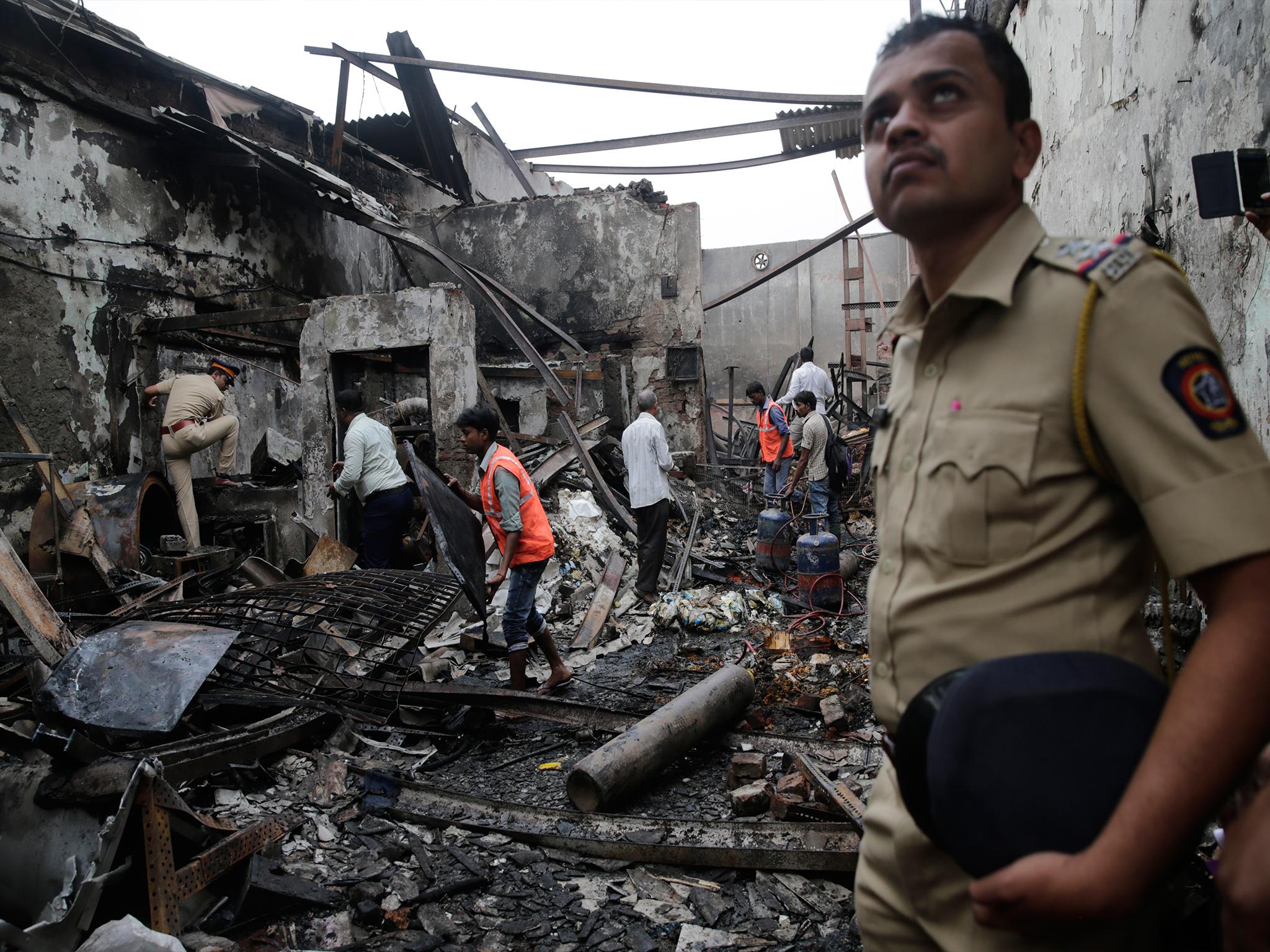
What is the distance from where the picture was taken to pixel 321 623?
518 centimetres

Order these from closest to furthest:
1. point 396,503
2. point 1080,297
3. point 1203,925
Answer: point 1080,297 → point 1203,925 → point 396,503

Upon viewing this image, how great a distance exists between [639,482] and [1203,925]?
7041 mm

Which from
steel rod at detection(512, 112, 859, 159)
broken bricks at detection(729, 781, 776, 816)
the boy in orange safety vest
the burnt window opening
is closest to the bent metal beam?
steel rod at detection(512, 112, 859, 159)

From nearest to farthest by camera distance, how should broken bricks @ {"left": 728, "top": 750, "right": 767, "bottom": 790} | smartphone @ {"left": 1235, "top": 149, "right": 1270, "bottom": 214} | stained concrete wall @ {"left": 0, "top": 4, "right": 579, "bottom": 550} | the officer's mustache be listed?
1. the officer's mustache
2. smartphone @ {"left": 1235, "top": 149, "right": 1270, "bottom": 214}
3. broken bricks @ {"left": 728, "top": 750, "right": 767, "bottom": 790}
4. stained concrete wall @ {"left": 0, "top": 4, "right": 579, "bottom": 550}

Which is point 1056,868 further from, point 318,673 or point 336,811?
point 318,673

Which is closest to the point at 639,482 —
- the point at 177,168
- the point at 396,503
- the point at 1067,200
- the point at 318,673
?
the point at 396,503

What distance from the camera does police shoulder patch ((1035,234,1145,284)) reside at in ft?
2.89

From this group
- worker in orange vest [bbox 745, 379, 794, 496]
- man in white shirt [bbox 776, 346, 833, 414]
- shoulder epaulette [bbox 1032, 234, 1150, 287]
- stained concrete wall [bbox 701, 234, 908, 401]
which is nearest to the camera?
shoulder epaulette [bbox 1032, 234, 1150, 287]

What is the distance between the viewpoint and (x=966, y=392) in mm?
1021

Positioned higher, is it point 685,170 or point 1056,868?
point 685,170

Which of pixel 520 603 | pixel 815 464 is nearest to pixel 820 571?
pixel 815 464

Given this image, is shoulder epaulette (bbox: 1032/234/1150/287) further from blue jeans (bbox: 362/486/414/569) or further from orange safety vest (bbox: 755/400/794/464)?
orange safety vest (bbox: 755/400/794/464)

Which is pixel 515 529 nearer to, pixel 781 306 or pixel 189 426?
pixel 189 426

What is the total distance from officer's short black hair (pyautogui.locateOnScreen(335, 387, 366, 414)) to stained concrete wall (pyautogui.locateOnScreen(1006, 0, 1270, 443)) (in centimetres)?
608
